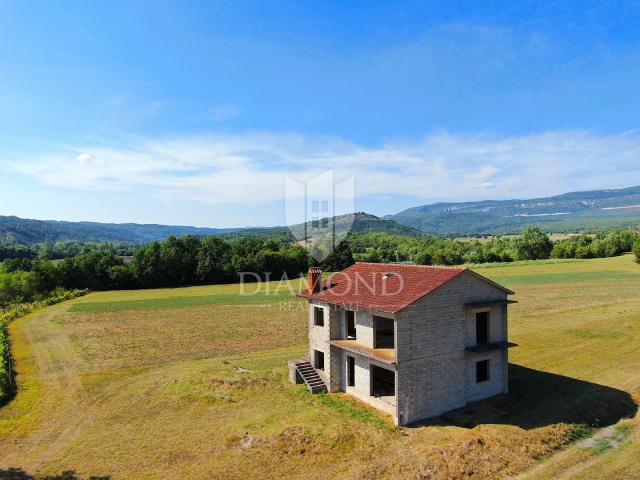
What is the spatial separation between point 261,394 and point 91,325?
33.5 metres

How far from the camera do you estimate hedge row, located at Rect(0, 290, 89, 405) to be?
2734 centimetres

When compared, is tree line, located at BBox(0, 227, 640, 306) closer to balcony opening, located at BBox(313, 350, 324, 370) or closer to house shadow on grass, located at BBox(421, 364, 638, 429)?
balcony opening, located at BBox(313, 350, 324, 370)

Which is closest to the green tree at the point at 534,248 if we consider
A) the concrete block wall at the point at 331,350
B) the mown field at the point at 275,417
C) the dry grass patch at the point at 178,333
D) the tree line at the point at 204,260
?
the tree line at the point at 204,260

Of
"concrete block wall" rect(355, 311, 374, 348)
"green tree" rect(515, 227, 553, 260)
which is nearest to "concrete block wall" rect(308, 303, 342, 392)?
"concrete block wall" rect(355, 311, 374, 348)

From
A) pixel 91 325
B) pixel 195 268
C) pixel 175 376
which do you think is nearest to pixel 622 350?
pixel 175 376

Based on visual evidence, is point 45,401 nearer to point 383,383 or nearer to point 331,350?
point 331,350

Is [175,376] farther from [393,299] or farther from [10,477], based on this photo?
[393,299]

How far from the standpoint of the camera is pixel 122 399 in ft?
84.3

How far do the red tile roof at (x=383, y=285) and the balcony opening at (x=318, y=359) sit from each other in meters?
3.51

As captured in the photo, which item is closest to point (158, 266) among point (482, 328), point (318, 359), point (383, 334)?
point (318, 359)

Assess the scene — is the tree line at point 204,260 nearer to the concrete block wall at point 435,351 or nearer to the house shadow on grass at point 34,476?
the house shadow on grass at point 34,476

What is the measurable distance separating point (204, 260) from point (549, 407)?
85480 millimetres

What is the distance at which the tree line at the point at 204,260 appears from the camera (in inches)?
3187

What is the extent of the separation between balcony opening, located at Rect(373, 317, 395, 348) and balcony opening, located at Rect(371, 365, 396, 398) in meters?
1.65
